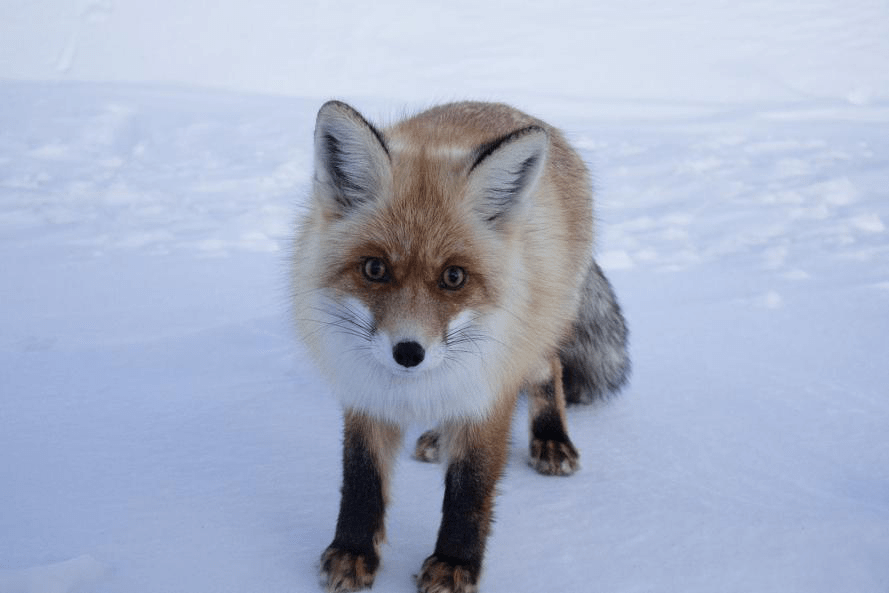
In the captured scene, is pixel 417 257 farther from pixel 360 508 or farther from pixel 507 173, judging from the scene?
pixel 360 508

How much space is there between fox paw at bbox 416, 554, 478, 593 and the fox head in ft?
1.17

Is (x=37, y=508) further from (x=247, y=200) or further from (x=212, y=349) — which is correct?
(x=247, y=200)

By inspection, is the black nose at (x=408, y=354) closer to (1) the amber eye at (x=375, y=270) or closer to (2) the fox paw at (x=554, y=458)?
(1) the amber eye at (x=375, y=270)

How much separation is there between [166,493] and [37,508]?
327 millimetres

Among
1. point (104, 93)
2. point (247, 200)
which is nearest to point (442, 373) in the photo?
point (247, 200)

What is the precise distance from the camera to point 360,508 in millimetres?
2064

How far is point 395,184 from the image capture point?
1973mm

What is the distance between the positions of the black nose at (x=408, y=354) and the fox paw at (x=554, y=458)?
1.04 metres

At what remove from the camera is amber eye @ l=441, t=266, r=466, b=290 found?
186 cm

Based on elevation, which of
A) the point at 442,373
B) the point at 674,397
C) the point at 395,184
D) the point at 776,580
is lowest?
the point at 674,397

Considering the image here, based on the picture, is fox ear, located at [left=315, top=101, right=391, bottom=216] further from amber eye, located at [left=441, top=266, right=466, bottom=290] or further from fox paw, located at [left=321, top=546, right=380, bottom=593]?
fox paw, located at [left=321, top=546, right=380, bottom=593]

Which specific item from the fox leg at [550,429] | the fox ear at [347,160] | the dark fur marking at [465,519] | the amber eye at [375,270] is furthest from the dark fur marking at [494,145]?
the fox leg at [550,429]

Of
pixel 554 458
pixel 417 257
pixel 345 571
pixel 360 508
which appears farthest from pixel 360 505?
pixel 554 458

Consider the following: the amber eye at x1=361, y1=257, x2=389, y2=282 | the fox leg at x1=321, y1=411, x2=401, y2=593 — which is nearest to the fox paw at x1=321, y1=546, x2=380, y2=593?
the fox leg at x1=321, y1=411, x2=401, y2=593
